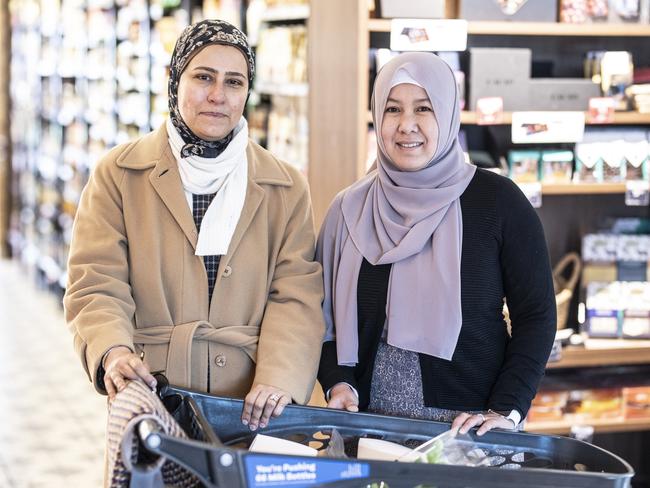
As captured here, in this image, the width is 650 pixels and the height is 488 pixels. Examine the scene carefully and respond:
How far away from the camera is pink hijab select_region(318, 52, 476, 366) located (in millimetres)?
2422

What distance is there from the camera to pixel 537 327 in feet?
8.02

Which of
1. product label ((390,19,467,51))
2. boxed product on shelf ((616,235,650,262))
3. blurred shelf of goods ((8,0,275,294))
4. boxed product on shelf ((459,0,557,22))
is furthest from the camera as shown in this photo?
blurred shelf of goods ((8,0,275,294))

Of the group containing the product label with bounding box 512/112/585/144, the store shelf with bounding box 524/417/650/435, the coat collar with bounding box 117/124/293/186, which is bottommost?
the store shelf with bounding box 524/417/650/435

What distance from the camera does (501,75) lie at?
3768 mm

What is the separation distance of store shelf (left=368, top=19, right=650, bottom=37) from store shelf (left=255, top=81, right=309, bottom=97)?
65cm

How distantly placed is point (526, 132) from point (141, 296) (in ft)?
6.08

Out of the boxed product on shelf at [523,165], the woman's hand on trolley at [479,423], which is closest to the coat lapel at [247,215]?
the woman's hand on trolley at [479,423]

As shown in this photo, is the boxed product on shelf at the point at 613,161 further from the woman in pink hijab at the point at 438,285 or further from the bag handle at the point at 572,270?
the woman in pink hijab at the point at 438,285

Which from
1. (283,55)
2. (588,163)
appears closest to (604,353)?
(588,163)

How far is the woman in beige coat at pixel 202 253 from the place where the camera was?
241 cm

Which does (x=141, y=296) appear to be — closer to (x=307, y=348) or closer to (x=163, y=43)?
(x=307, y=348)

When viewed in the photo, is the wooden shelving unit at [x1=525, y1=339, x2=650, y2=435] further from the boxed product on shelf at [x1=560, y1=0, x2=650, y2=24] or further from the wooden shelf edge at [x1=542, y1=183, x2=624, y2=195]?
the boxed product on shelf at [x1=560, y1=0, x2=650, y2=24]

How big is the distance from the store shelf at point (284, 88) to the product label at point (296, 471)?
99.0 inches

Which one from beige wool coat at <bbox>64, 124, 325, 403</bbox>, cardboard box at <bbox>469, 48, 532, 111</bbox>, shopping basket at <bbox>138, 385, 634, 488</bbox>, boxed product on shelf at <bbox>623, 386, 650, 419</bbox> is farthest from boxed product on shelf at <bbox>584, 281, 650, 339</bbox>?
shopping basket at <bbox>138, 385, 634, 488</bbox>
